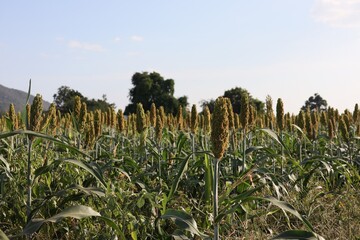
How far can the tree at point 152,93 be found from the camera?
4894 cm

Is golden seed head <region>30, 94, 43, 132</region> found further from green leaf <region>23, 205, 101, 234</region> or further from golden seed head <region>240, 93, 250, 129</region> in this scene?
golden seed head <region>240, 93, 250, 129</region>

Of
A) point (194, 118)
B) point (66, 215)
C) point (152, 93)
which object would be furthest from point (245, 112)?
point (152, 93)

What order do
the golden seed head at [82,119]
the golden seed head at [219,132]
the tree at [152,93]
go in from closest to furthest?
the golden seed head at [219,132], the golden seed head at [82,119], the tree at [152,93]

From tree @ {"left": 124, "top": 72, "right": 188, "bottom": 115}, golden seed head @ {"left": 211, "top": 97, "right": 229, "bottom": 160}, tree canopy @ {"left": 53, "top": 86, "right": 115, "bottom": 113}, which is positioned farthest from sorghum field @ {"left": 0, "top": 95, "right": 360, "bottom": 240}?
tree @ {"left": 124, "top": 72, "right": 188, "bottom": 115}

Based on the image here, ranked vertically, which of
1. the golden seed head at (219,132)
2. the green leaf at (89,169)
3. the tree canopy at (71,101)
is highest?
the tree canopy at (71,101)

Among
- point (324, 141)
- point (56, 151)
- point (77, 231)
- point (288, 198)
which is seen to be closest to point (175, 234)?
point (77, 231)

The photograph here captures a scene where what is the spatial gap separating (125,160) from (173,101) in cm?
4457

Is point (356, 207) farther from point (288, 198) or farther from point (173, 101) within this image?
point (173, 101)

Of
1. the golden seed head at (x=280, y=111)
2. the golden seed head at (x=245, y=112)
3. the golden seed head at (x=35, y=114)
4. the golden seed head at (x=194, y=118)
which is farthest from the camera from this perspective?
the golden seed head at (x=194, y=118)

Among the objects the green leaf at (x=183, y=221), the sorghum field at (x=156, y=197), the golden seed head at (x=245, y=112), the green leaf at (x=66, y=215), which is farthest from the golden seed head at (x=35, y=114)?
the golden seed head at (x=245, y=112)

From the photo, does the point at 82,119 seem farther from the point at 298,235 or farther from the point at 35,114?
the point at 298,235

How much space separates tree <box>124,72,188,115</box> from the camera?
48.9 meters

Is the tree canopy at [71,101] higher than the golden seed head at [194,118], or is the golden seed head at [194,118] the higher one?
the tree canopy at [71,101]

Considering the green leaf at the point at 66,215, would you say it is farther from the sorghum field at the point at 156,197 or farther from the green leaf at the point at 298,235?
the green leaf at the point at 298,235
